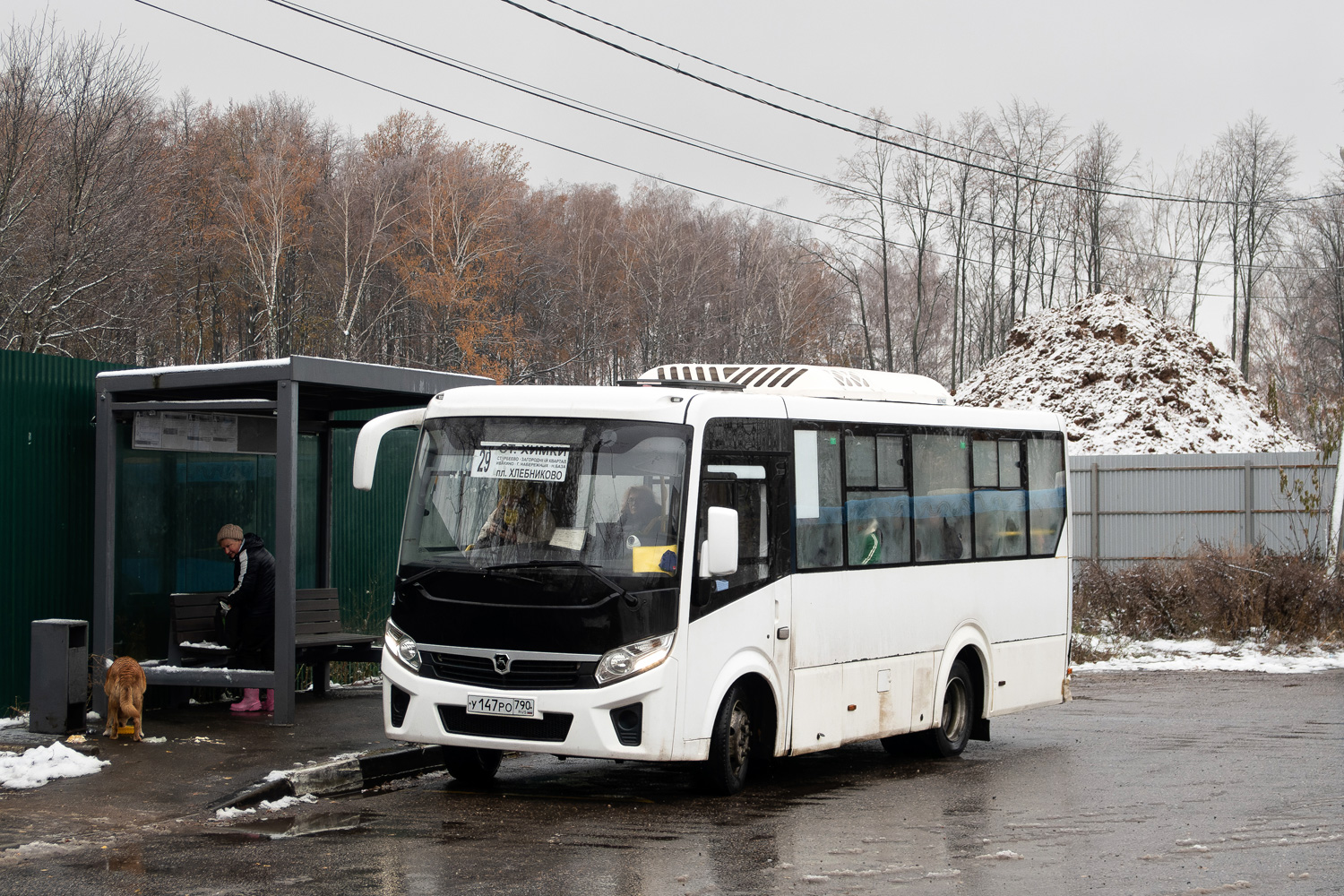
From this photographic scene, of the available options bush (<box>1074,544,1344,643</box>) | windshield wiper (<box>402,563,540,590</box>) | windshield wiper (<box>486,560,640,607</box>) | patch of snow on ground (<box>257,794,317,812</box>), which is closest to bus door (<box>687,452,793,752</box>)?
windshield wiper (<box>486,560,640,607</box>)

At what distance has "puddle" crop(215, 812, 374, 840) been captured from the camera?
25.9 feet

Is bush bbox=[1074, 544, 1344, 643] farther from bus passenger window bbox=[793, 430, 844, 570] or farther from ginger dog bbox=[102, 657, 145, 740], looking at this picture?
ginger dog bbox=[102, 657, 145, 740]

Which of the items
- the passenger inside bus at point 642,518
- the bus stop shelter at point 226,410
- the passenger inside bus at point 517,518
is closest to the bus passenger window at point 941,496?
the passenger inside bus at point 642,518

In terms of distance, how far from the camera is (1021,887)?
662 centimetres

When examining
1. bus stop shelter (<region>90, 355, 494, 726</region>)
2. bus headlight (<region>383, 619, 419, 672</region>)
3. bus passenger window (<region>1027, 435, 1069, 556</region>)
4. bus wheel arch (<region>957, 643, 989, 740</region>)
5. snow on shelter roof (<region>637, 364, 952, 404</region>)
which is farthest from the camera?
bus passenger window (<region>1027, 435, 1069, 556</region>)

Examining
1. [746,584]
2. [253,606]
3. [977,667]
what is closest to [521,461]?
[746,584]

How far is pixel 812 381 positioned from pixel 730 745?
3134 mm

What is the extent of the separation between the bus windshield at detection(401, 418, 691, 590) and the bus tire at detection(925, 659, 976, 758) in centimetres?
380

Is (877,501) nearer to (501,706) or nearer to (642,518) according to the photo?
(642,518)

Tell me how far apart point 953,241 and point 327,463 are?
41.8 meters

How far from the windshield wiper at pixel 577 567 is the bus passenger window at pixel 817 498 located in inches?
66.1

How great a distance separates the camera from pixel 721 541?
8.55 metres

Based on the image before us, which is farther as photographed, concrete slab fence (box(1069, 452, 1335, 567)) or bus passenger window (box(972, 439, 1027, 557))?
concrete slab fence (box(1069, 452, 1335, 567))

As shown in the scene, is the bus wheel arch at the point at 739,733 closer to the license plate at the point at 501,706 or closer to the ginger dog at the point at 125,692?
the license plate at the point at 501,706
